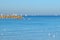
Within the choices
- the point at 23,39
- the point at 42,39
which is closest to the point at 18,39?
the point at 23,39

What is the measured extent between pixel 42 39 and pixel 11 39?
0.92 m

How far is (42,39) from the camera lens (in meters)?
6.66

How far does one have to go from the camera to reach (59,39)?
6.33 meters

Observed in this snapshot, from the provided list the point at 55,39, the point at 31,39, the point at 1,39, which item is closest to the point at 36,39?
the point at 31,39

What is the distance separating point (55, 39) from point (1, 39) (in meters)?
1.57

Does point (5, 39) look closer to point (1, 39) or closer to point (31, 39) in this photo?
point (1, 39)

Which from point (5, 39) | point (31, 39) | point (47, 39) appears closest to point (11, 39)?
point (5, 39)

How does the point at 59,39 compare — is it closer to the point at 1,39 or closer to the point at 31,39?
the point at 31,39

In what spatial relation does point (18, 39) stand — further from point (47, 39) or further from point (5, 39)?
point (47, 39)

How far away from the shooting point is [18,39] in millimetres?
6727

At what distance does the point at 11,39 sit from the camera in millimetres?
6508

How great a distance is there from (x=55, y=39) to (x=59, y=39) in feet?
0.54

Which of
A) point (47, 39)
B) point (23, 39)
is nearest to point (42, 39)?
point (47, 39)

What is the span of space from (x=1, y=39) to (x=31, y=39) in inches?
34.9
